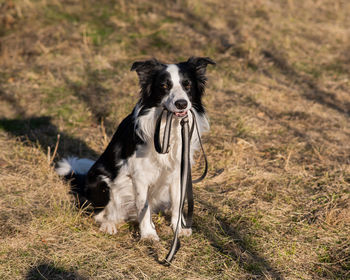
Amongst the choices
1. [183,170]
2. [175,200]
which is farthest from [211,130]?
[183,170]

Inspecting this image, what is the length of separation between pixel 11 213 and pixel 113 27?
6471 millimetres

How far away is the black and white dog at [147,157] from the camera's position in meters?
3.21

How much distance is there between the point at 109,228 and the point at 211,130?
8.17 ft

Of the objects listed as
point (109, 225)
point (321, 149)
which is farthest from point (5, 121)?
point (321, 149)

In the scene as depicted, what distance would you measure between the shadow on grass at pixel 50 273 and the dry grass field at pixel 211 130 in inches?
0.5

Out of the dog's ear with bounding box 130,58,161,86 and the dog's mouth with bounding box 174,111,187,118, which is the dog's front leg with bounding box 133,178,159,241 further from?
the dog's ear with bounding box 130,58,161,86

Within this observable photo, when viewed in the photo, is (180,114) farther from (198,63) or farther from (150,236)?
(150,236)

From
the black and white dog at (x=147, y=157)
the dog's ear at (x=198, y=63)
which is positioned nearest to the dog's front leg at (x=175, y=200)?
the black and white dog at (x=147, y=157)

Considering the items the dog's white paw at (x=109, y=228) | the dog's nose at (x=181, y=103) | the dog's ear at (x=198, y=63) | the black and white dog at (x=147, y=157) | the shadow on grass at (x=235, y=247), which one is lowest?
the dog's white paw at (x=109, y=228)

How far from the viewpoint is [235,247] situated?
3.43 metres

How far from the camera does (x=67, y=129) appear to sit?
5.79 metres

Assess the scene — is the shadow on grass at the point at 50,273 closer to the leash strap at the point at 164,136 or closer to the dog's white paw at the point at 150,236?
the dog's white paw at the point at 150,236

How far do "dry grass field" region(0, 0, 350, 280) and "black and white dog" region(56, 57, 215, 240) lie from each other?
0.20 meters

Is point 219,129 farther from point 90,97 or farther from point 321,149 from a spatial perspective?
point 90,97
